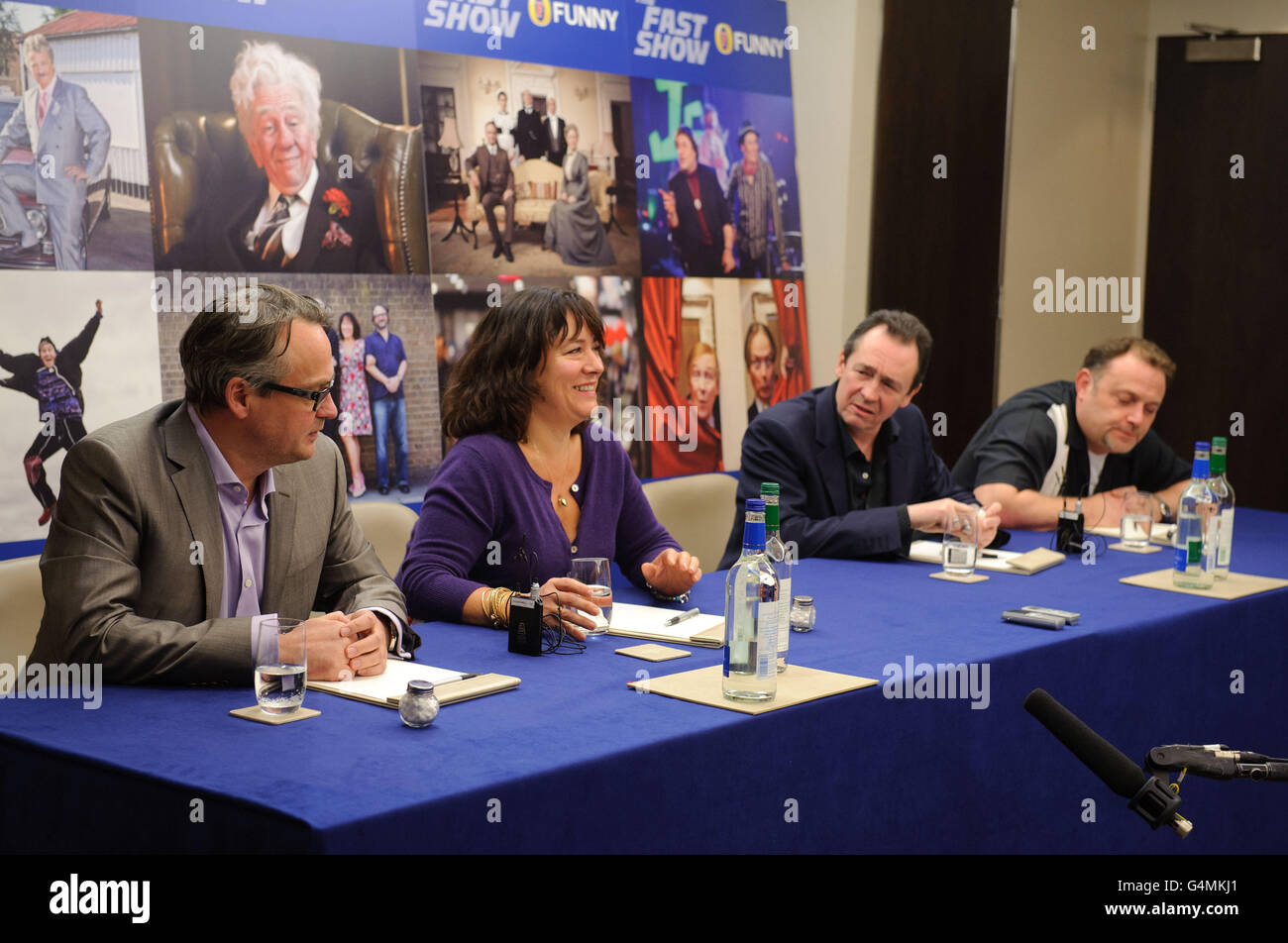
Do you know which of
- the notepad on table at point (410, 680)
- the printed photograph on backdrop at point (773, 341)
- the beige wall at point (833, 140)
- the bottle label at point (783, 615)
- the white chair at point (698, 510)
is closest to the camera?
the notepad on table at point (410, 680)

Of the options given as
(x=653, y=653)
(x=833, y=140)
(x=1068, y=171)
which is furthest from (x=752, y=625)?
(x=1068, y=171)

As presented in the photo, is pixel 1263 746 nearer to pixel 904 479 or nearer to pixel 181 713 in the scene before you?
pixel 904 479

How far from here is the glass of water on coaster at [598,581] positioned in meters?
2.37

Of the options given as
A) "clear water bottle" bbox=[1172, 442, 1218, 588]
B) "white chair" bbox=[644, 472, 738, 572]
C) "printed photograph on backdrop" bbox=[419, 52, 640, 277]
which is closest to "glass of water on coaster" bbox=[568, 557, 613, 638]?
"white chair" bbox=[644, 472, 738, 572]

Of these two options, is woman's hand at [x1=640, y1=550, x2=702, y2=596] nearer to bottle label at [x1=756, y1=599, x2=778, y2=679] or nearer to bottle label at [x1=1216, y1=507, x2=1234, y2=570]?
bottle label at [x1=756, y1=599, x2=778, y2=679]

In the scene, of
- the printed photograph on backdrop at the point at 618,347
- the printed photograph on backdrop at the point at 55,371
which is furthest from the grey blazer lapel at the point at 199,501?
the printed photograph on backdrop at the point at 618,347

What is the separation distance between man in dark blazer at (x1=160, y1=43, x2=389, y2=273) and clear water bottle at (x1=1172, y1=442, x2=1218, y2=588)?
239cm

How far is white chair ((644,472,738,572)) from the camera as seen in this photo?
368 centimetres

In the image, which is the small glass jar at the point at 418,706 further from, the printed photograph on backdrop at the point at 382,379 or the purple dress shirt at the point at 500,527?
the printed photograph on backdrop at the point at 382,379

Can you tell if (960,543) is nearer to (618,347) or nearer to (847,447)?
(847,447)

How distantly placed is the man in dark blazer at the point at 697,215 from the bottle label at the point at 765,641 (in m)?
3.17

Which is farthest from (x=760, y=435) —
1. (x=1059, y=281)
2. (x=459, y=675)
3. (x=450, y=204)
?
(x=1059, y=281)
